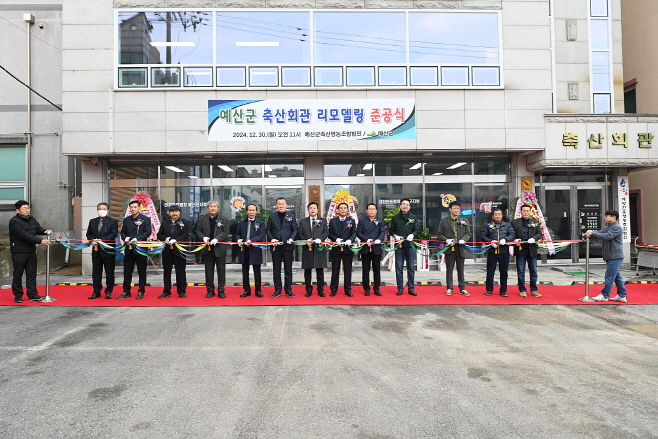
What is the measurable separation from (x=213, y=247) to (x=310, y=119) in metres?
4.74

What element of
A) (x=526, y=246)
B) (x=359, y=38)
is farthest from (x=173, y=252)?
(x=359, y=38)

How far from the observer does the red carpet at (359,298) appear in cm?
802

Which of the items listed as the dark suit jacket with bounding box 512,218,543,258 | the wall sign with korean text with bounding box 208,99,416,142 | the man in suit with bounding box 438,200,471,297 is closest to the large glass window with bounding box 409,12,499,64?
the wall sign with korean text with bounding box 208,99,416,142

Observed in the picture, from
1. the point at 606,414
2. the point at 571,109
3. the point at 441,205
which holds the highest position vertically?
the point at 571,109

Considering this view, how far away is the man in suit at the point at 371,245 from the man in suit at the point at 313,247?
79 cm

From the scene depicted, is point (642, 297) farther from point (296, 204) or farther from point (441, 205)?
point (296, 204)

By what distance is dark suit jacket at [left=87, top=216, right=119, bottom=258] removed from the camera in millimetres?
8492

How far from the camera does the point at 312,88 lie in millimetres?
11461

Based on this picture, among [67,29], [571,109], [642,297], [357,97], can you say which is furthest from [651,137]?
[67,29]

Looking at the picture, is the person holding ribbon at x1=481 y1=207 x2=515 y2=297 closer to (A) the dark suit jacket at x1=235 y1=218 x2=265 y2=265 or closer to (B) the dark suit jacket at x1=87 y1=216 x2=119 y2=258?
(A) the dark suit jacket at x1=235 y1=218 x2=265 y2=265

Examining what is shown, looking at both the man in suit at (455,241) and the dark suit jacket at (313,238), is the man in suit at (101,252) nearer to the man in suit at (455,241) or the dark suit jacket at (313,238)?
the dark suit jacket at (313,238)

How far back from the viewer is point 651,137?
11.6 meters

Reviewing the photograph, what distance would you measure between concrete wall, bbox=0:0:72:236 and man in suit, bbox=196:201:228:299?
775 centimetres

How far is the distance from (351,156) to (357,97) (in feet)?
5.67
